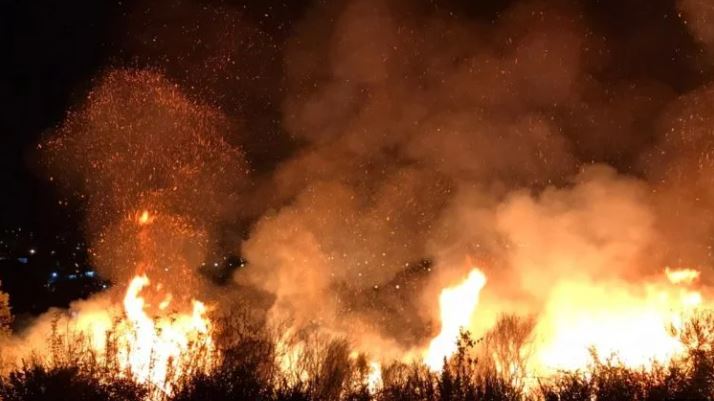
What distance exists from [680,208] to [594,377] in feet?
29.1

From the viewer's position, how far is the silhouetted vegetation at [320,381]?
5.83m

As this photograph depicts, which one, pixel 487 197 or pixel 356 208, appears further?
pixel 356 208

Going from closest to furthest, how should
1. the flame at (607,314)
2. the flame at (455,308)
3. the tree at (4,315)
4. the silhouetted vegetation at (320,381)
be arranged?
the silhouetted vegetation at (320,381) < the tree at (4,315) < the flame at (607,314) < the flame at (455,308)

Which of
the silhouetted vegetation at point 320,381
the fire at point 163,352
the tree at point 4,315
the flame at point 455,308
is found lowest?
the silhouetted vegetation at point 320,381

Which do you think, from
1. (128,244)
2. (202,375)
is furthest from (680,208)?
(128,244)

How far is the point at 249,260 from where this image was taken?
15.2 m

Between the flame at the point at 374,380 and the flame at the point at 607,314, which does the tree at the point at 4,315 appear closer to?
the flame at the point at 374,380

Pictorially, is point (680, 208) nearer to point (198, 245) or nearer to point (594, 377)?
point (594, 377)

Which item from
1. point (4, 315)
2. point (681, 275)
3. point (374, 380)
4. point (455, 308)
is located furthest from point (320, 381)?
point (681, 275)

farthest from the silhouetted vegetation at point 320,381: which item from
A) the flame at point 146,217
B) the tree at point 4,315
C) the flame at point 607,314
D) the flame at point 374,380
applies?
the flame at point 146,217

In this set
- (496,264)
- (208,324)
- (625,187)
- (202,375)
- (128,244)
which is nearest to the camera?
(202,375)

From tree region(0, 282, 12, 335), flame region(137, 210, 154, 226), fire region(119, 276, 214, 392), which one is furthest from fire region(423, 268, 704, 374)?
flame region(137, 210, 154, 226)

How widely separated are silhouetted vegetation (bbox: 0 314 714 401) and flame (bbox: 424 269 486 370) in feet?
16.3

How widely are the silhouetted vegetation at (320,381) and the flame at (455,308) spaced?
4.97 m
